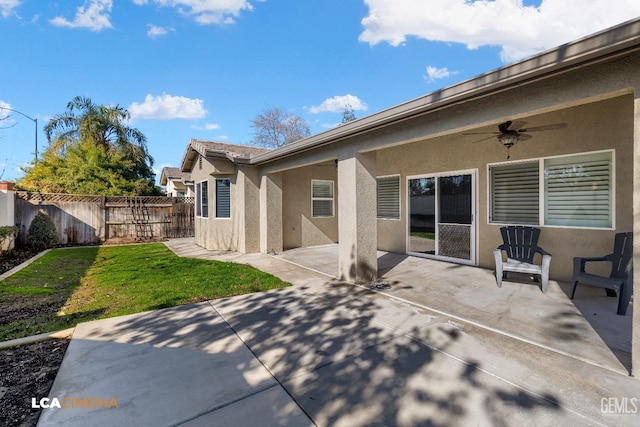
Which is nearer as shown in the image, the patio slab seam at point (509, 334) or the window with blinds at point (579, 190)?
the patio slab seam at point (509, 334)

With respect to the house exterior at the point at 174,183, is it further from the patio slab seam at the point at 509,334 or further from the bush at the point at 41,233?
the patio slab seam at the point at 509,334

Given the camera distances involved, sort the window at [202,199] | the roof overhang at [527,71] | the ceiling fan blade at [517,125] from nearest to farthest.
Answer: the roof overhang at [527,71], the ceiling fan blade at [517,125], the window at [202,199]

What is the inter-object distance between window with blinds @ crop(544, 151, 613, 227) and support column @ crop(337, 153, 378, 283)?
369cm

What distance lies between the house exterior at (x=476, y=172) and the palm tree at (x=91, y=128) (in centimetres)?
1512

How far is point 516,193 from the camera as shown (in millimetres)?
6633

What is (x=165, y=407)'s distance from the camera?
2.43 metres

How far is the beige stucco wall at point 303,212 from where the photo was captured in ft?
35.4

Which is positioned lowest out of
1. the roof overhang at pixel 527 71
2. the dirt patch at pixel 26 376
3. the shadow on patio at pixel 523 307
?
the dirt patch at pixel 26 376

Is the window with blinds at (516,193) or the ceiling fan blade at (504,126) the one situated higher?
the ceiling fan blade at (504,126)

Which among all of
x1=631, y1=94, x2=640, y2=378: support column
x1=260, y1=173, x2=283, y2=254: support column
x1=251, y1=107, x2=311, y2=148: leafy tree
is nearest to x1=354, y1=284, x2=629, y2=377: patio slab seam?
x1=631, y1=94, x2=640, y2=378: support column

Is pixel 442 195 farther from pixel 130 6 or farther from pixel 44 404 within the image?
pixel 130 6

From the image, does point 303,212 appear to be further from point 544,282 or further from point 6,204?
Answer: point 6,204

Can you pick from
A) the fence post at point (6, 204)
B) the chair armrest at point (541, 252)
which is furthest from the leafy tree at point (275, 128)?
the chair armrest at point (541, 252)

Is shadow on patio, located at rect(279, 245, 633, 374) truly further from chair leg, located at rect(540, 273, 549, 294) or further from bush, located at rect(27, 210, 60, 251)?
bush, located at rect(27, 210, 60, 251)
